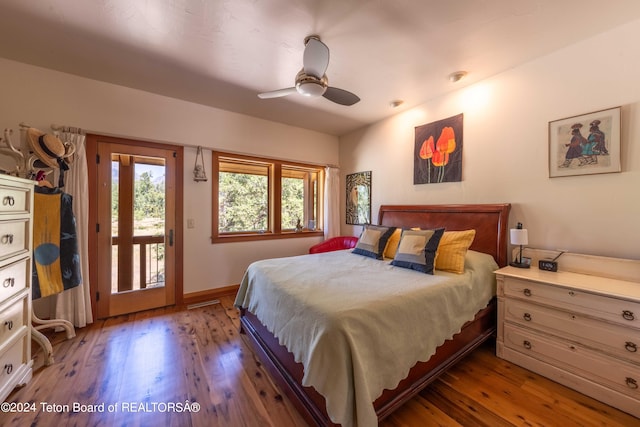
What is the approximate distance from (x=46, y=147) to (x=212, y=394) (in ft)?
8.02

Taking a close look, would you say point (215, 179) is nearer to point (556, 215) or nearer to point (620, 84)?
point (556, 215)

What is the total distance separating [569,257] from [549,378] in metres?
1.00

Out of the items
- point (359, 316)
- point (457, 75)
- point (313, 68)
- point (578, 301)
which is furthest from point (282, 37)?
point (578, 301)

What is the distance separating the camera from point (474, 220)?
2.60 m

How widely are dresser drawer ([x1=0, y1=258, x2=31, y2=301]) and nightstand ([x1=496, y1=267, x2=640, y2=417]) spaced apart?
3692mm

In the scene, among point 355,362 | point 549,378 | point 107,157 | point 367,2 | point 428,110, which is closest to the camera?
point 355,362

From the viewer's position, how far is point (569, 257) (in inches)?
79.7

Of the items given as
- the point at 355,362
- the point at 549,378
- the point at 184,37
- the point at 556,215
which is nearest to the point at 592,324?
the point at 549,378

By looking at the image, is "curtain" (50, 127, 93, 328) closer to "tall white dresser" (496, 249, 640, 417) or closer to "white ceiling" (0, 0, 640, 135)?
"white ceiling" (0, 0, 640, 135)

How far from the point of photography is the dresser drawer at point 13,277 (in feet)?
4.99

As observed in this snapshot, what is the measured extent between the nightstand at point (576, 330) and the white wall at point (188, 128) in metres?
3.04

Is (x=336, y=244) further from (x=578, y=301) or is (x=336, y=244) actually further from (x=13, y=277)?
(x=13, y=277)

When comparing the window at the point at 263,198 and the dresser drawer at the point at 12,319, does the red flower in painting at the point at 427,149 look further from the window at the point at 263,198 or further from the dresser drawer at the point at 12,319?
the dresser drawer at the point at 12,319

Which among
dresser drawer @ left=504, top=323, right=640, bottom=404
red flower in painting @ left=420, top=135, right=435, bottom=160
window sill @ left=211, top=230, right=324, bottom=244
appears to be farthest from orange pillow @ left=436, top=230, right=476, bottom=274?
window sill @ left=211, top=230, right=324, bottom=244
